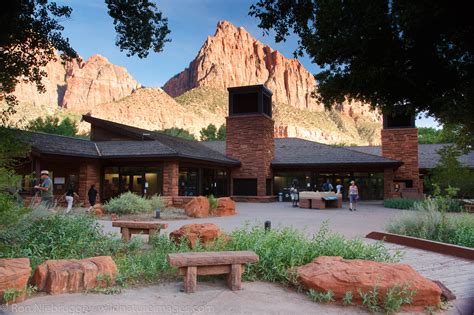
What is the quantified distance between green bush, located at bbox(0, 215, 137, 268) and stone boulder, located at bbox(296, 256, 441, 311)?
144 inches

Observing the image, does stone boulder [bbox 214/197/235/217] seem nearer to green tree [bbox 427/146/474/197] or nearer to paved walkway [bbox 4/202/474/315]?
paved walkway [bbox 4/202/474/315]

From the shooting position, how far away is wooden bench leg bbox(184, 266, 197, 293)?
4.64m

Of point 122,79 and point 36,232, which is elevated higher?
point 122,79

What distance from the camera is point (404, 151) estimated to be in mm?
27812

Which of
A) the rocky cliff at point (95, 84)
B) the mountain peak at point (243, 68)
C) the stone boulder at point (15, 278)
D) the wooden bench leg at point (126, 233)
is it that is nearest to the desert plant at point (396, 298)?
the stone boulder at point (15, 278)

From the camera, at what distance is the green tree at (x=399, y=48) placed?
810 cm

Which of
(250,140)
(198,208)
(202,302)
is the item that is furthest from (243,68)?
(202,302)

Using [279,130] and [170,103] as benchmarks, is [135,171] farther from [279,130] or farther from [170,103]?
[279,130]

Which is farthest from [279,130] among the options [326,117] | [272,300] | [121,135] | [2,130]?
[272,300]

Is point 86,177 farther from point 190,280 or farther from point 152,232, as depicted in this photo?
point 190,280

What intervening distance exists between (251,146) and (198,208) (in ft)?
44.1

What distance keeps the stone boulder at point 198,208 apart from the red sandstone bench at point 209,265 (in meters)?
10.2

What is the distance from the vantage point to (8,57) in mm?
10727

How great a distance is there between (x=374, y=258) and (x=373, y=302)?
1.71m
